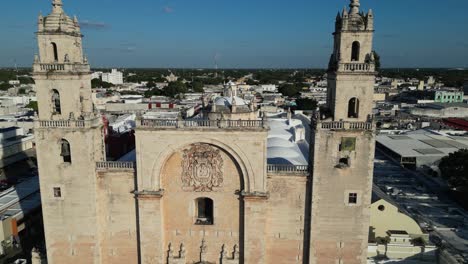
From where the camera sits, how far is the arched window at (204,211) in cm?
2352

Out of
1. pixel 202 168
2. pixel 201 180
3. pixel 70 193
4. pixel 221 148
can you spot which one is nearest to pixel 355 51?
pixel 221 148

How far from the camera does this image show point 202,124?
21.8 m

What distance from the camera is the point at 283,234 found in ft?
74.7

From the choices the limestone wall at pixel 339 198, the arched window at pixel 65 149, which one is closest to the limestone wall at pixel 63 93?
the arched window at pixel 65 149

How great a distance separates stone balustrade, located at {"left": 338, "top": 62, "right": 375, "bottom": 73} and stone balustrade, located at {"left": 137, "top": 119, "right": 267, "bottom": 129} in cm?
547

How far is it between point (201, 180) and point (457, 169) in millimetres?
28322

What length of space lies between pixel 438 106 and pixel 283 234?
244 feet

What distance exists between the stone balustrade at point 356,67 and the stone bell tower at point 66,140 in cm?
1547

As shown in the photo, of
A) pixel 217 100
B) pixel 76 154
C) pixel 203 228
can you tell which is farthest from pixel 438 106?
pixel 76 154

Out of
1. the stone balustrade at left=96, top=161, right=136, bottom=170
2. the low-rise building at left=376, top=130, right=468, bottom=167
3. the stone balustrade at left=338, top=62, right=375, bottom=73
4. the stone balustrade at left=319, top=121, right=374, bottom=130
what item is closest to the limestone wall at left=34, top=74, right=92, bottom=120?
the stone balustrade at left=96, top=161, right=136, bottom=170

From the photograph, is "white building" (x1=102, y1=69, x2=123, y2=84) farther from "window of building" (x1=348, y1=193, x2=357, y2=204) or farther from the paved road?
"window of building" (x1=348, y1=193, x2=357, y2=204)

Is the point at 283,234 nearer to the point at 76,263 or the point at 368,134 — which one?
the point at 368,134

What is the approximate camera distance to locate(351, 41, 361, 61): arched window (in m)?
20.8

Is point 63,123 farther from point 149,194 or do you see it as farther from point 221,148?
point 221,148
